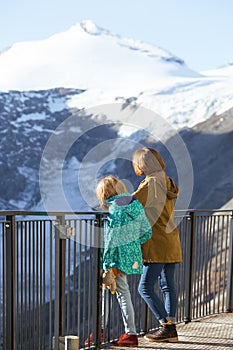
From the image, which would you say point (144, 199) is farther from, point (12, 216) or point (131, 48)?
point (131, 48)

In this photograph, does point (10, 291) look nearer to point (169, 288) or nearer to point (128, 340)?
point (128, 340)

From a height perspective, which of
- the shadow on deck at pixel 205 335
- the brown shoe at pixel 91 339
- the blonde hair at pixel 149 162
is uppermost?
the blonde hair at pixel 149 162

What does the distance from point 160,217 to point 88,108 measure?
55.3 m

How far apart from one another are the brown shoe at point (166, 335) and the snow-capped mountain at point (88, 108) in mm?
35291

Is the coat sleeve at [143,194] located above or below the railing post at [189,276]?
above

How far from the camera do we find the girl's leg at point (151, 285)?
400 cm

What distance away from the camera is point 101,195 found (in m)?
3.84

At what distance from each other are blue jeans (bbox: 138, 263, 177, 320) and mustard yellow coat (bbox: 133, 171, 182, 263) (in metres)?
0.09

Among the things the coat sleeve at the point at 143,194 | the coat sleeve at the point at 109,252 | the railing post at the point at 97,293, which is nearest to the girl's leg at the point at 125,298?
the coat sleeve at the point at 109,252

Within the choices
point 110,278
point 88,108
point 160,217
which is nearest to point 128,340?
point 110,278

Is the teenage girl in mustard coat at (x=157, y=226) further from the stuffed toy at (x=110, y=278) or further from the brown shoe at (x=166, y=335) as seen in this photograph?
the stuffed toy at (x=110, y=278)

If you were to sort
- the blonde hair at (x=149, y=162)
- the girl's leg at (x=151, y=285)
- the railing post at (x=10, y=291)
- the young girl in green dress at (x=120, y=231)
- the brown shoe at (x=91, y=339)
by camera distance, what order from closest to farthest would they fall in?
the railing post at (x=10, y=291) → the young girl in green dress at (x=120, y=231) → the blonde hair at (x=149, y=162) → the girl's leg at (x=151, y=285) → the brown shoe at (x=91, y=339)

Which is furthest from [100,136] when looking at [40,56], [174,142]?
[40,56]

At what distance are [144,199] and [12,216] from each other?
90 centimetres
